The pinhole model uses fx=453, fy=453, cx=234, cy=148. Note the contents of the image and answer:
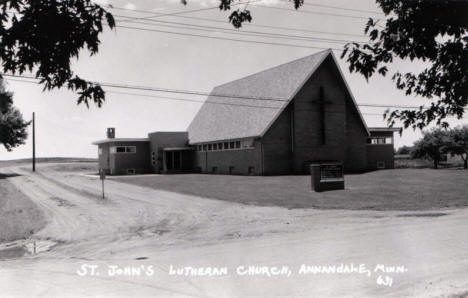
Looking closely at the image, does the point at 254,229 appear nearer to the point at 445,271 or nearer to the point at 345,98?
the point at 445,271

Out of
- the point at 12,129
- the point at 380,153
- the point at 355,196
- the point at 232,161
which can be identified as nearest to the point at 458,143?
the point at 380,153

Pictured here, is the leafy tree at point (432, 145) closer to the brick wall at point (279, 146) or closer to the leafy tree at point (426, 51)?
the brick wall at point (279, 146)

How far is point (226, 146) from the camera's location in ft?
137

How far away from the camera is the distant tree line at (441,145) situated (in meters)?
50.6

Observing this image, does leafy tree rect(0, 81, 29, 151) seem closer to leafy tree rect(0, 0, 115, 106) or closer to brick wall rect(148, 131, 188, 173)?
brick wall rect(148, 131, 188, 173)

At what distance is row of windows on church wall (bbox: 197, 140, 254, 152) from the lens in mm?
38312

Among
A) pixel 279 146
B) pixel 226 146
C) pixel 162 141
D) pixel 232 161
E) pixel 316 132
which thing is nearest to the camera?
pixel 279 146

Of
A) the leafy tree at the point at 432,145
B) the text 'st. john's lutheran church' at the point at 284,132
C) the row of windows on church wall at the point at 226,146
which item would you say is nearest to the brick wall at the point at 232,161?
the text 'st. john's lutheran church' at the point at 284,132

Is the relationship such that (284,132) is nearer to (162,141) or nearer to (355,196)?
(162,141)

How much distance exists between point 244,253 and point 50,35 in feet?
19.9

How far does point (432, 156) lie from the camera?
174 ft

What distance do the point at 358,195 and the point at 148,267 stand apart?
1447cm

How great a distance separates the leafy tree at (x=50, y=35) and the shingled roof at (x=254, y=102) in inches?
1093

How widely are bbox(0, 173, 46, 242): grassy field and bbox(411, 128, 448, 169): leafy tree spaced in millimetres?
43929
